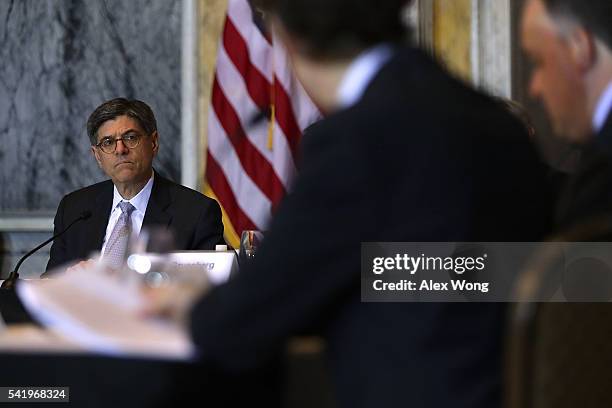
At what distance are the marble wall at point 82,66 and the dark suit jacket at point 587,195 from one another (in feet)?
13.1

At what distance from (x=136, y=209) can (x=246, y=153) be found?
1.01 meters

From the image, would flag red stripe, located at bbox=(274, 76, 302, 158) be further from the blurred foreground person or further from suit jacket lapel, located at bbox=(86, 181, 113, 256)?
the blurred foreground person

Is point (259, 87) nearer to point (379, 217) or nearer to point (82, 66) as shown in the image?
point (82, 66)

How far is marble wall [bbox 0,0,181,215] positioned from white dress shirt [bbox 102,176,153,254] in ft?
3.83

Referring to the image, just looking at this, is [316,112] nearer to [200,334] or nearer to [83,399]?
[83,399]

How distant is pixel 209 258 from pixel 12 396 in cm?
119

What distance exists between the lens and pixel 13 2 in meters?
5.51

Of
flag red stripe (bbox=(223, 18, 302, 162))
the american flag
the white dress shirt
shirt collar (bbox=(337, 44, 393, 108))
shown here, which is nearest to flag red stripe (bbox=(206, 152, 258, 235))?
the american flag

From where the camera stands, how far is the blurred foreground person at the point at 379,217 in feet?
4.42

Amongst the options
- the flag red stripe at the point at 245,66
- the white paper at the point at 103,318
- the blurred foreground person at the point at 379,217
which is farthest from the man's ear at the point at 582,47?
the flag red stripe at the point at 245,66

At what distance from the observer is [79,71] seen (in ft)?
18.1

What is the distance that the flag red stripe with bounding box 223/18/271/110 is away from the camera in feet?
16.7

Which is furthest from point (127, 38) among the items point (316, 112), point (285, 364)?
point (285, 364)

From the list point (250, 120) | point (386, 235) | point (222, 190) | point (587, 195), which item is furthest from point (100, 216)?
point (386, 235)
